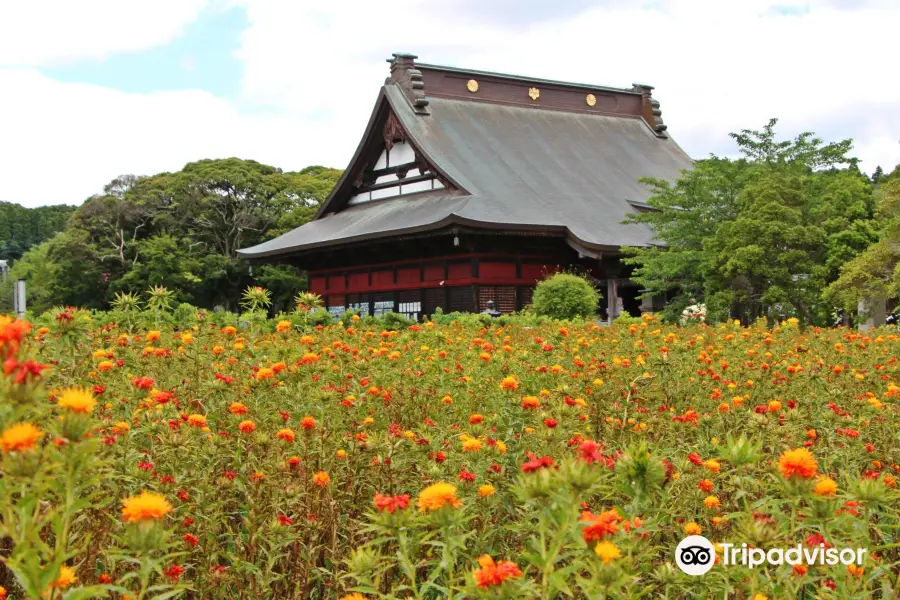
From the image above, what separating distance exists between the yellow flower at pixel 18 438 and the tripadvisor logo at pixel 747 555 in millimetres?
1247

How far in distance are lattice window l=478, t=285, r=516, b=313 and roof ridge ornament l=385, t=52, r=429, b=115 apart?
5111mm

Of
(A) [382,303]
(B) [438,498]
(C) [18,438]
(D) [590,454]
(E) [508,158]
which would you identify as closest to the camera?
(C) [18,438]

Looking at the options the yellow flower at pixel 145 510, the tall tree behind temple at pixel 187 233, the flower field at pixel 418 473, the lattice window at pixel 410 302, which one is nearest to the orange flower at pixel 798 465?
the flower field at pixel 418 473

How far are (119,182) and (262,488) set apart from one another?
34.2m

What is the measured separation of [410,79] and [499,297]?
251 inches

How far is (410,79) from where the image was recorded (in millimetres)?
20156

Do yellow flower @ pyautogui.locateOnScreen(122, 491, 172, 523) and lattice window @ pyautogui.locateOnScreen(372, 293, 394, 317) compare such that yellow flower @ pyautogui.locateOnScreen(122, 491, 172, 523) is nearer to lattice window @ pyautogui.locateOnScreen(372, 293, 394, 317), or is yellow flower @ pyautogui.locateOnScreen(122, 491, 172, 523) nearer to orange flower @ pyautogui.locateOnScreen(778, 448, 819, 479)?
orange flower @ pyautogui.locateOnScreen(778, 448, 819, 479)

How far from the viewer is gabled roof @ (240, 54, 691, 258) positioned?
16.5 m

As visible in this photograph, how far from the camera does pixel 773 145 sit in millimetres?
14539

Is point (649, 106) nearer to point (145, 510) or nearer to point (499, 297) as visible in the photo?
point (499, 297)

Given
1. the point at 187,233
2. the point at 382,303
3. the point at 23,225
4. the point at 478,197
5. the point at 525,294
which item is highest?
the point at 23,225

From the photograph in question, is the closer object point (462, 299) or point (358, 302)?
point (462, 299)

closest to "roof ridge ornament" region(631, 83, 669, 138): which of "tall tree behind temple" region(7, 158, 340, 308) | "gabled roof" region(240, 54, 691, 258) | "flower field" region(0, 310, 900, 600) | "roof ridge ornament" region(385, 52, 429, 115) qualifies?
"gabled roof" region(240, 54, 691, 258)

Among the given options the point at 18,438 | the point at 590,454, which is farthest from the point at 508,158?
the point at 18,438
